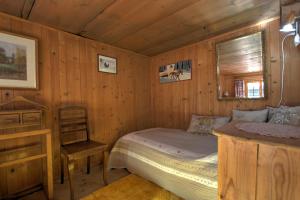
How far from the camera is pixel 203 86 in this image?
2830 mm

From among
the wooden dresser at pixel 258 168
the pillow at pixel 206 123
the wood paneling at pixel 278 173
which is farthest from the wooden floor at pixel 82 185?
the wood paneling at pixel 278 173

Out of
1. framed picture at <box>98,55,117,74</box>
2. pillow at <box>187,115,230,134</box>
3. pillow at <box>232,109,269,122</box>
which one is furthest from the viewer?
framed picture at <box>98,55,117,74</box>

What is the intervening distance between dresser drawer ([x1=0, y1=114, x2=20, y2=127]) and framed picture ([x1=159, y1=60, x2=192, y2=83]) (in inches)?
97.8

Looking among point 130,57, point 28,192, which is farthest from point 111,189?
point 130,57

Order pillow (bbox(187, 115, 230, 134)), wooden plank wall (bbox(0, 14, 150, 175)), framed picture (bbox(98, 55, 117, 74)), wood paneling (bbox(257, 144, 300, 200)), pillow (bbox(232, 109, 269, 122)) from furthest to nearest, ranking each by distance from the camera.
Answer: framed picture (bbox(98, 55, 117, 74)) → pillow (bbox(187, 115, 230, 134)) → wooden plank wall (bbox(0, 14, 150, 175)) → pillow (bbox(232, 109, 269, 122)) → wood paneling (bbox(257, 144, 300, 200))

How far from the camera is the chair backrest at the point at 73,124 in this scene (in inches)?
87.7

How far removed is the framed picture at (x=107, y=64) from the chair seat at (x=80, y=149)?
1262mm

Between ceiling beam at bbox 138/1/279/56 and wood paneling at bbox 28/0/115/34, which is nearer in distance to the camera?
wood paneling at bbox 28/0/115/34

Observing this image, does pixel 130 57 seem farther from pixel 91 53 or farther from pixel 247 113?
pixel 247 113

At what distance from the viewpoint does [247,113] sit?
218cm

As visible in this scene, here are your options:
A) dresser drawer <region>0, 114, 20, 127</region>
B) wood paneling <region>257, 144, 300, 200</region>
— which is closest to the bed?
wood paneling <region>257, 144, 300, 200</region>

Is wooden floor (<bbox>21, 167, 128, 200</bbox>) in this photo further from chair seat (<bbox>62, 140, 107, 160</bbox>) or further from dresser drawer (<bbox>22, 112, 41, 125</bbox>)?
dresser drawer (<bbox>22, 112, 41, 125</bbox>)

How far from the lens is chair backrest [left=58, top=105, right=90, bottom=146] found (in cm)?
223

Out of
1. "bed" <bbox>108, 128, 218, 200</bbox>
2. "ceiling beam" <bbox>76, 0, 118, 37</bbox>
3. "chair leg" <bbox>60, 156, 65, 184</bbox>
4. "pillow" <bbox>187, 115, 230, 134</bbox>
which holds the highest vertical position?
"ceiling beam" <bbox>76, 0, 118, 37</bbox>
